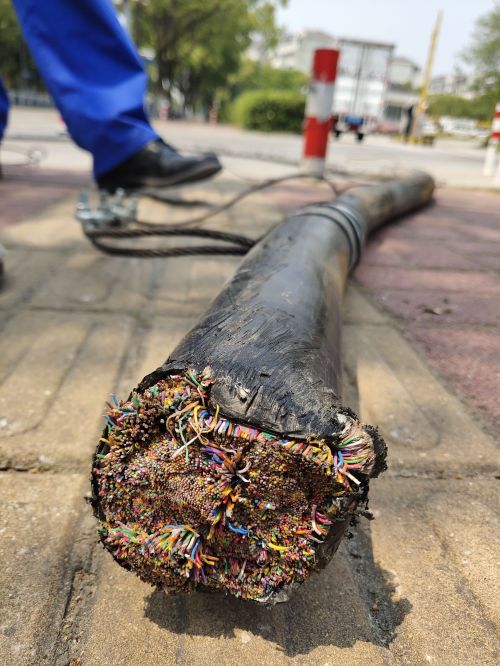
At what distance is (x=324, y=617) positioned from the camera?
30.7 inches

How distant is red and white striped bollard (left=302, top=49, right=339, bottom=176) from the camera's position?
183 inches

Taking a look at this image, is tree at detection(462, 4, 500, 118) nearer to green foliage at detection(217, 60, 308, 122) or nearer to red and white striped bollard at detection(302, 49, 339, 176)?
green foliage at detection(217, 60, 308, 122)

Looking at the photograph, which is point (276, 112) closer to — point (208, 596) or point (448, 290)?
point (448, 290)

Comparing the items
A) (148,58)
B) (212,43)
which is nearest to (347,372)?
(148,58)

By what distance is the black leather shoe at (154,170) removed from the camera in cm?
304

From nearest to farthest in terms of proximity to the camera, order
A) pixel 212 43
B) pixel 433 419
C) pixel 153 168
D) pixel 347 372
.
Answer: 1. pixel 433 419
2. pixel 347 372
3. pixel 153 168
4. pixel 212 43

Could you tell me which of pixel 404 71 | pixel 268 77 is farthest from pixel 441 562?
pixel 404 71

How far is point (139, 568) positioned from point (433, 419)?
796mm

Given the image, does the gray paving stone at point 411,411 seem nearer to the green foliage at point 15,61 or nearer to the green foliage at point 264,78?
the green foliage at point 15,61

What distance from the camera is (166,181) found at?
10.2 feet

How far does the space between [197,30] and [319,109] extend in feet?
99.7

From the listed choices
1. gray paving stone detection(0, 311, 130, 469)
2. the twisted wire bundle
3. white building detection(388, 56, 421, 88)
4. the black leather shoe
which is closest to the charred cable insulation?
the twisted wire bundle

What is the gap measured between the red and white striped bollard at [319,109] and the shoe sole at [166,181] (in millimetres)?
1797

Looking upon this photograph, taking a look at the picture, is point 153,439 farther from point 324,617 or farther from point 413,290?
point 413,290
